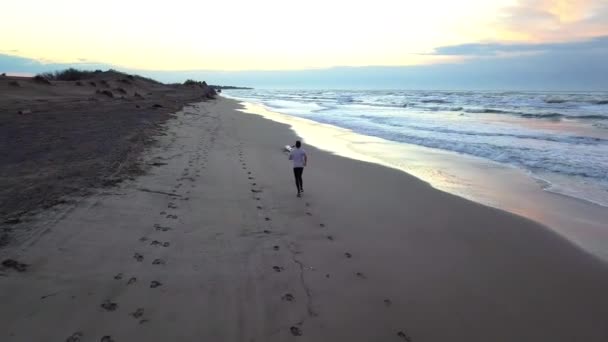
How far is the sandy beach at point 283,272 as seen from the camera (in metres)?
4.11

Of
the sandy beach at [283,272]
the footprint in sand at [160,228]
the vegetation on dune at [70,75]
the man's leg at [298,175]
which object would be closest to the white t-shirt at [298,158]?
the man's leg at [298,175]

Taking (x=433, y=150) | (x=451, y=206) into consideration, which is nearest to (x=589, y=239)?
(x=451, y=206)

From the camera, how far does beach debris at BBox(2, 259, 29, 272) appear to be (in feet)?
15.0

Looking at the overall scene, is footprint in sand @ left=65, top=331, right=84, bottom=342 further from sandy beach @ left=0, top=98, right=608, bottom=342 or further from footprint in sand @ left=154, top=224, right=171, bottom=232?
footprint in sand @ left=154, top=224, right=171, bottom=232

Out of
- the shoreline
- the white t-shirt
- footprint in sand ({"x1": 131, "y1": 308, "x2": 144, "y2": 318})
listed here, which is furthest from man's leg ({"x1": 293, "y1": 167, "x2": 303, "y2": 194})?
footprint in sand ({"x1": 131, "y1": 308, "x2": 144, "y2": 318})

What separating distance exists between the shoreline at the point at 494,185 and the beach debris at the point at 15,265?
7.98 meters

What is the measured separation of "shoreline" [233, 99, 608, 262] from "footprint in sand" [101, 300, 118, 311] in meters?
6.93

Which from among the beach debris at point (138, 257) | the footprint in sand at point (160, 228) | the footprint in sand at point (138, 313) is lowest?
the footprint in sand at point (138, 313)

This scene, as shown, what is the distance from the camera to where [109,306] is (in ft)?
13.6

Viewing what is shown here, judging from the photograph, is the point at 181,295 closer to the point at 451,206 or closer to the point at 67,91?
the point at 451,206

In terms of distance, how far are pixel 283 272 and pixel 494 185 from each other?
8.01m

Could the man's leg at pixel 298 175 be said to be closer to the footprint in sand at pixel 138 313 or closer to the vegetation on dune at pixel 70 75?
the footprint in sand at pixel 138 313

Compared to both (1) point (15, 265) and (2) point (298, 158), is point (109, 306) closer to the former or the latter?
(1) point (15, 265)

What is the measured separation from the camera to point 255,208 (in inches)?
307
